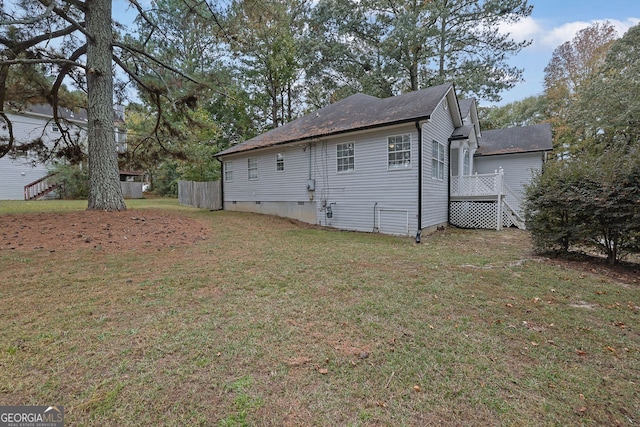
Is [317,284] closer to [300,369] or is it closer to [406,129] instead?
[300,369]

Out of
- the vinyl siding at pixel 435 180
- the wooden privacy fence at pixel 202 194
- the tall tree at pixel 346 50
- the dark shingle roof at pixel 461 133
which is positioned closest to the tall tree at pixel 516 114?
the tall tree at pixel 346 50

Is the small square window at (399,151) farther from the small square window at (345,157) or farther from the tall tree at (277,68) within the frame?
the tall tree at (277,68)

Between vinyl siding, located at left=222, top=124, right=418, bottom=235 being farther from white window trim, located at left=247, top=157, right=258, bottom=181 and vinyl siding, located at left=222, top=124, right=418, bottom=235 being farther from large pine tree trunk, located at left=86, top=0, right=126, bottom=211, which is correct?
large pine tree trunk, located at left=86, top=0, right=126, bottom=211

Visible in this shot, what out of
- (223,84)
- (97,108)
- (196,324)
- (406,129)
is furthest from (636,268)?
(97,108)

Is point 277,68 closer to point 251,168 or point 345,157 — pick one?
point 251,168

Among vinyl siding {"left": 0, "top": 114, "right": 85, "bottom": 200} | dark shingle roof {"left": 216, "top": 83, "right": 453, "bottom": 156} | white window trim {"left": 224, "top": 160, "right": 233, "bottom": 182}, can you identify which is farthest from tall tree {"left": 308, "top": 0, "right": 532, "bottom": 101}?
vinyl siding {"left": 0, "top": 114, "right": 85, "bottom": 200}

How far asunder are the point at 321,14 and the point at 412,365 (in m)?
23.0

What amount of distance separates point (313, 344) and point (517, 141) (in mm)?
18152

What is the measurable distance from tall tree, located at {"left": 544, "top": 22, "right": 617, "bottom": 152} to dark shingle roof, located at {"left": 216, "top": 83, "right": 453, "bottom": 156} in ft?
56.2

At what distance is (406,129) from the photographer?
923 centimetres

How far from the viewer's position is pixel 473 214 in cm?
1166

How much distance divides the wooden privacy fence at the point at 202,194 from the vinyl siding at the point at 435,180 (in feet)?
38.6

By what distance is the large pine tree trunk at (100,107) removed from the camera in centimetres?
862

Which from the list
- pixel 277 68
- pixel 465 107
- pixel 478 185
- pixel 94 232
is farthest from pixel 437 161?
pixel 277 68
